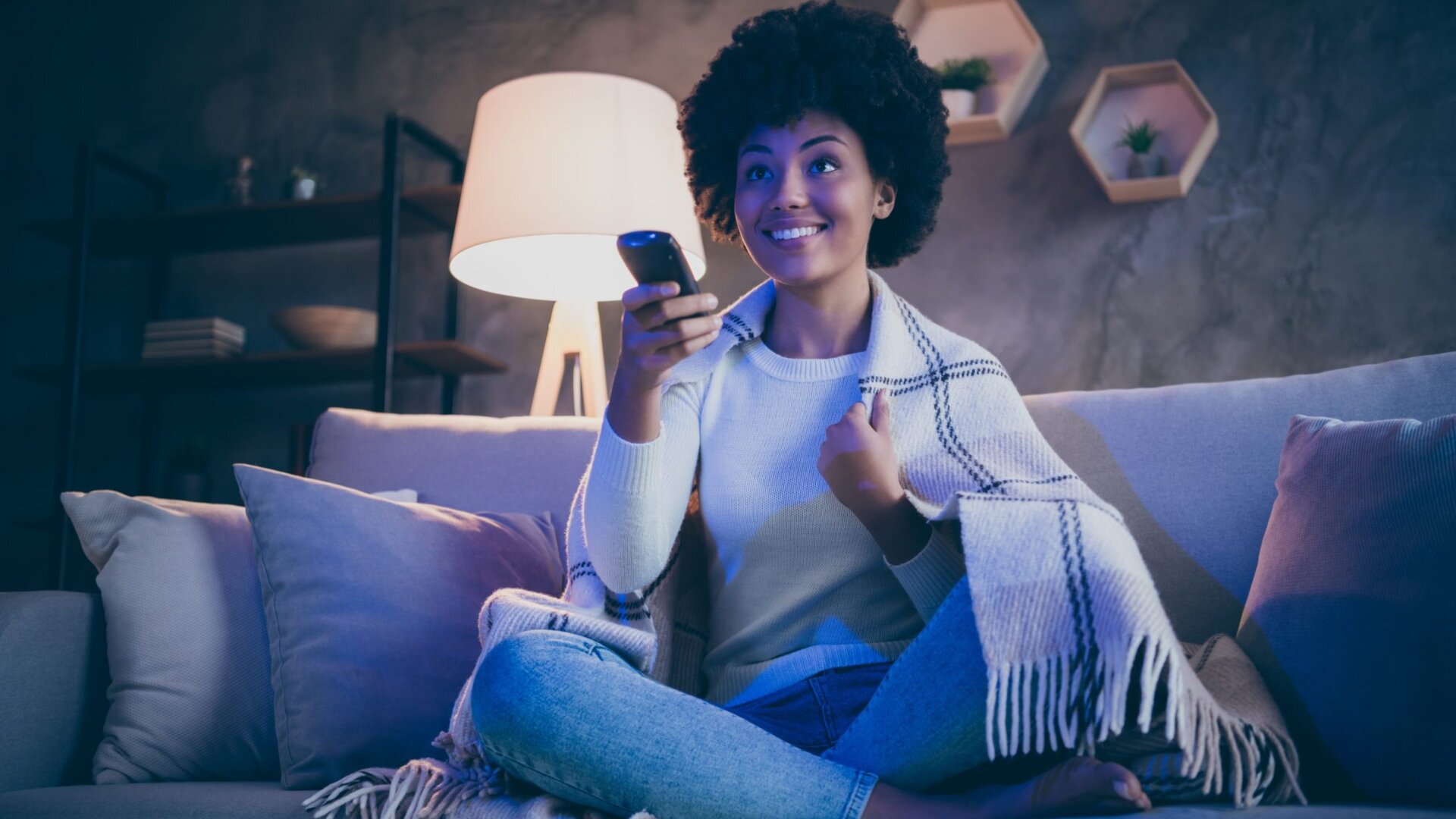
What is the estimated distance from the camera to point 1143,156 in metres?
2.55

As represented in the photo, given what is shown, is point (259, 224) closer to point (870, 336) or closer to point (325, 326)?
point (325, 326)

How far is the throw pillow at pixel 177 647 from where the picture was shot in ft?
4.45

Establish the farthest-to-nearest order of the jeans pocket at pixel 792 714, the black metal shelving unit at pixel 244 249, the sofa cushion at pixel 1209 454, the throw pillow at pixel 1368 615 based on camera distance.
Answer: the black metal shelving unit at pixel 244 249
the sofa cushion at pixel 1209 454
the jeans pocket at pixel 792 714
the throw pillow at pixel 1368 615

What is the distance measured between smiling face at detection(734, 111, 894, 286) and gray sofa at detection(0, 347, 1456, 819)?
40cm

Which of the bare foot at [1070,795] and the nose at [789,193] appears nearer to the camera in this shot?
the bare foot at [1070,795]

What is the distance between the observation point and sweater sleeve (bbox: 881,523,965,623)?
4.01 ft

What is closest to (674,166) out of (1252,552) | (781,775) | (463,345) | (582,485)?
(463,345)

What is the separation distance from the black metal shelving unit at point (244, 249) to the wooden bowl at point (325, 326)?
0.16 feet

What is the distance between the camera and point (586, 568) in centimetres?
133

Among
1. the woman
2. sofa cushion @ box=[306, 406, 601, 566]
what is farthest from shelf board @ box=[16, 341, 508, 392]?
the woman

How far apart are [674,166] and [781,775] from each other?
151cm

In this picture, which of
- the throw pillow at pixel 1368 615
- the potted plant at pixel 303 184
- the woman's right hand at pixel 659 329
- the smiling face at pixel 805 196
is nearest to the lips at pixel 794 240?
the smiling face at pixel 805 196

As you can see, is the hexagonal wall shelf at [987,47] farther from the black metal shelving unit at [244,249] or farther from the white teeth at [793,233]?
the white teeth at [793,233]

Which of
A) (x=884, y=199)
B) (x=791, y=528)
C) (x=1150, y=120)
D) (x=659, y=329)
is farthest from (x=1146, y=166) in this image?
(x=659, y=329)
